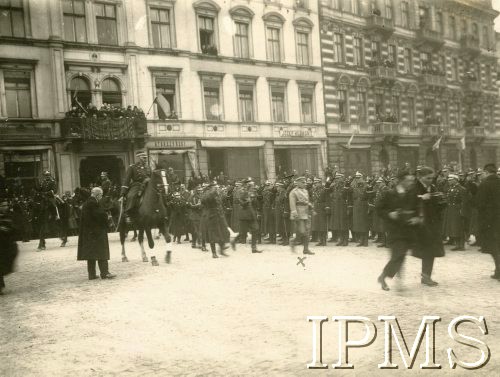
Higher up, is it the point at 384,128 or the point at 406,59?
the point at 406,59

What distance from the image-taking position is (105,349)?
581 cm

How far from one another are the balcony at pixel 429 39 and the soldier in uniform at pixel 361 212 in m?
26.6

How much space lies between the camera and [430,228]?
790 centimetres

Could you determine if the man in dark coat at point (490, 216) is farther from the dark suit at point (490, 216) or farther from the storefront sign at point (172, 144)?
the storefront sign at point (172, 144)

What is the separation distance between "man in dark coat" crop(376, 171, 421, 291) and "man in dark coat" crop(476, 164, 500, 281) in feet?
6.31

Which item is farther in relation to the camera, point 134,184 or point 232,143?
point 232,143

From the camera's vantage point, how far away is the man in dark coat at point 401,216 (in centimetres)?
735

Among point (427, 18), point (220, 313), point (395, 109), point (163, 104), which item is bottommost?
point (220, 313)

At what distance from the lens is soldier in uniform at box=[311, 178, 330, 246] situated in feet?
49.6

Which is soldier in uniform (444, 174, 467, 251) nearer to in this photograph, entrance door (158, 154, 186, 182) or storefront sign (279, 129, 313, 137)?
entrance door (158, 154, 186, 182)

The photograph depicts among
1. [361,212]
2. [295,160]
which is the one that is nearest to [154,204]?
[361,212]

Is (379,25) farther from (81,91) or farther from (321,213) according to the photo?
(321,213)

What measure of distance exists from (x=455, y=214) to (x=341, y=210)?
3.23 m

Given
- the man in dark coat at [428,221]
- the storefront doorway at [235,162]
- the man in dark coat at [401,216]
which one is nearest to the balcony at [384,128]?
the storefront doorway at [235,162]
